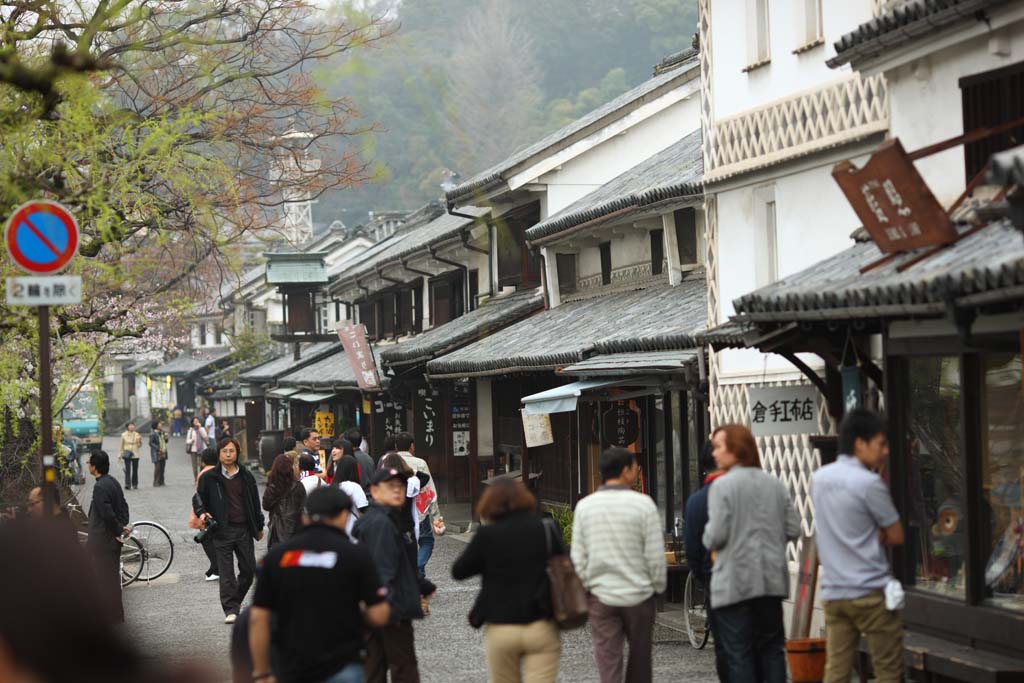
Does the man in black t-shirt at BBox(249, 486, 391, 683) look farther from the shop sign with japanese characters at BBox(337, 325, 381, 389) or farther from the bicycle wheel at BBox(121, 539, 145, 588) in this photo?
the shop sign with japanese characters at BBox(337, 325, 381, 389)

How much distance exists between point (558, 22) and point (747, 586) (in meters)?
30.1

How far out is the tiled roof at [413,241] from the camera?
95.4 feet

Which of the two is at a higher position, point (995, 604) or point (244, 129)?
point (244, 129)

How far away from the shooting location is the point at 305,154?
1852cm

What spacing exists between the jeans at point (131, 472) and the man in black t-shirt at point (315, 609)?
3329 cm

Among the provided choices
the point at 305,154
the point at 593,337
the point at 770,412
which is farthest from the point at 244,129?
the point at 770,412

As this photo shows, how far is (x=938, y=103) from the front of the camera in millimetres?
10727

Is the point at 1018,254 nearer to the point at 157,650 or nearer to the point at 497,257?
the point at 157,650

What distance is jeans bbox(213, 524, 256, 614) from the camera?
14586 millimetres

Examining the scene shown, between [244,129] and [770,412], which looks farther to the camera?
[244,129]

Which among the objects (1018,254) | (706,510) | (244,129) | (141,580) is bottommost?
(141,580)

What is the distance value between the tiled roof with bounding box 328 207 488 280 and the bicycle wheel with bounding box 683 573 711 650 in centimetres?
1420

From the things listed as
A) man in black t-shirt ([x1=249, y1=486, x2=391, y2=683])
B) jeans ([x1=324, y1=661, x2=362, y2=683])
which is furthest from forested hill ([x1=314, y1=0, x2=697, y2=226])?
jeans ([x1=324, y1=661, x2=362, y2=683])

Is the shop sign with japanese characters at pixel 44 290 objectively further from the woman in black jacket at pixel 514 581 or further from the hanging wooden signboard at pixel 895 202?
the hanging wooden signboard at pixel 895 202
